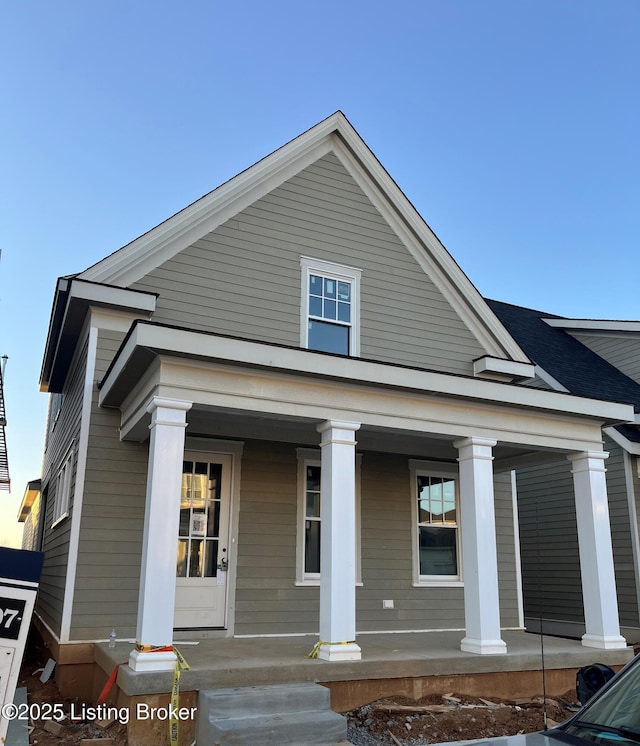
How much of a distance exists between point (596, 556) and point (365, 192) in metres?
6.48

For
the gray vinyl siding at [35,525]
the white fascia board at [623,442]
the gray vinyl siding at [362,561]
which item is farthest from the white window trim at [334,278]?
the gray vinyl siding at [35,525]

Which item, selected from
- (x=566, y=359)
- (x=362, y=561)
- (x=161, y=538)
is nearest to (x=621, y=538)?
(x=566, y=359)

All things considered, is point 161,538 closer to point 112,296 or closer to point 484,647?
point 112,296

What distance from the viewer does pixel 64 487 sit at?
408 inches

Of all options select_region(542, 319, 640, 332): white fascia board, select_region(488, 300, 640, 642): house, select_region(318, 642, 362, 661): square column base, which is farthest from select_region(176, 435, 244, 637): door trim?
select_region(542, 319, 640, 332): white fascia board

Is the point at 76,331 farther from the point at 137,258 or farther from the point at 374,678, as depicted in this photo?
the point at 374,678

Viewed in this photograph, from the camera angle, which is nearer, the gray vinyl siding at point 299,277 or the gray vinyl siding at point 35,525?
the gray vinyl siding at point 299,277

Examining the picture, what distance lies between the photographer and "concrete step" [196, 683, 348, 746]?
5.30 metres

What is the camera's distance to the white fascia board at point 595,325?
15422mm

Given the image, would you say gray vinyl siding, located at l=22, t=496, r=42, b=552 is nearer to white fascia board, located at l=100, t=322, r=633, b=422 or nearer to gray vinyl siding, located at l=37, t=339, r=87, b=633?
gray vinyl siding, located at l=37, t=339, r=87, b=633

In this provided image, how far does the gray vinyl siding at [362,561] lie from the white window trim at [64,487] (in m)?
→ 2.55

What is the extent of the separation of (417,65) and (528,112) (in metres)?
3.15

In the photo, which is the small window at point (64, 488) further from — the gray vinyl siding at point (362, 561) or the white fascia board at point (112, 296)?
the gray vinyl siding at point (362, 561)

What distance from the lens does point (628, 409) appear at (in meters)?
9.13
